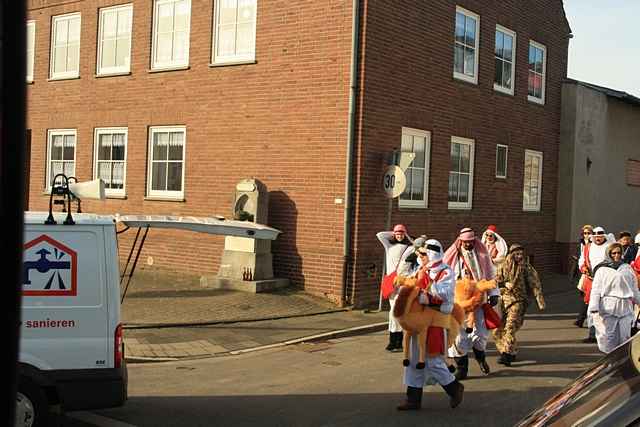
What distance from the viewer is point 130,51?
18.0 meters

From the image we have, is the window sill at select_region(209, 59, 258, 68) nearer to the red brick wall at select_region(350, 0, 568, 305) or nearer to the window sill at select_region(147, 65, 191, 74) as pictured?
the window sill at select_region(147, 65, 191, 74)

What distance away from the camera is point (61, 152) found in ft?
64.6

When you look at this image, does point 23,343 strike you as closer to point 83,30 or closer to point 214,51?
point 214,51

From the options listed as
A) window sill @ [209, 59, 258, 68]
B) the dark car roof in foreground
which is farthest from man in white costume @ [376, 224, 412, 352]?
the dark car roof in foreground

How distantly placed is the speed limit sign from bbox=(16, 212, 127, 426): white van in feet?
26.1

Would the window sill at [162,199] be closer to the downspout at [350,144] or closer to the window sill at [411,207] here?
the downspout at [350,144]

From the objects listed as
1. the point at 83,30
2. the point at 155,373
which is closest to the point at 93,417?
the point at 155,373

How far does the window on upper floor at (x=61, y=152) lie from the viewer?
19406 millimetres

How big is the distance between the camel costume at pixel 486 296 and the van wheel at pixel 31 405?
195 inches

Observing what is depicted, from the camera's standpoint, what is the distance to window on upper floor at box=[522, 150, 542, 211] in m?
20.5

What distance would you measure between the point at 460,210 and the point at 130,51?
8.88m

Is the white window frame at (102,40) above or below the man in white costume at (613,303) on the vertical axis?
above

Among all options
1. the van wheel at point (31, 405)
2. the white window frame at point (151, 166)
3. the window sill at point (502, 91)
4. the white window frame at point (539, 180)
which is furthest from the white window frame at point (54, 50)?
the van wheel at point (31, 405)

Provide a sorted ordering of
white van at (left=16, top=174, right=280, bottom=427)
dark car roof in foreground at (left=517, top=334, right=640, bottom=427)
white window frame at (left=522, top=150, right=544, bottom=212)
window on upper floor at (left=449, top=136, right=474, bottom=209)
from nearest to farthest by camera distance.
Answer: dark car roof in foreground at (left=517, top=334, right=640, bottom=427) → white van at (left=16, top=174, right=280, bottom=427) → window on upper floor at (left=449, top=136, right=474, bottom=209) → white window frame at (left=522, top=150, right=544, bottom=212)
